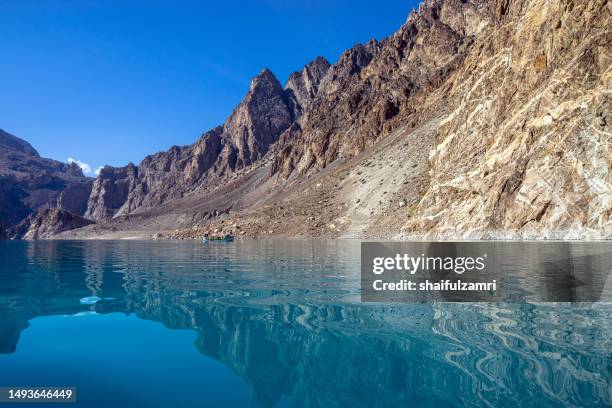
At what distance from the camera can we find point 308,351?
8.16 meters

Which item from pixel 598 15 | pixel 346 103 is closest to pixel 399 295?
pixel 598 15

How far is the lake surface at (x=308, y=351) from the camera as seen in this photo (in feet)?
20.3

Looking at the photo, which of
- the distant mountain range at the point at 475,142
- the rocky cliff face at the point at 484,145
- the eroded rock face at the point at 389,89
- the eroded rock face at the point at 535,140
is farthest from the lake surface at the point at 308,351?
the eroded rock face at the point at 389,89

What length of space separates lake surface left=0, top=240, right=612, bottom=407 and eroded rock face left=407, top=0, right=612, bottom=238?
4334 centimetres

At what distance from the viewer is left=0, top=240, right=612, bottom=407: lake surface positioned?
Answer: 620 cm

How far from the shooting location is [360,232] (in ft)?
269

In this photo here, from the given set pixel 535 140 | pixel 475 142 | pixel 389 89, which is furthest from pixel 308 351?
pixel 389 89

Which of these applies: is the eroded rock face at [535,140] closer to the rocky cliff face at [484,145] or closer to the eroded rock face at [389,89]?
the rocky cliff face at [484,145]

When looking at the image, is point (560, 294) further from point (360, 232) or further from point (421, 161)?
point (421, 161)

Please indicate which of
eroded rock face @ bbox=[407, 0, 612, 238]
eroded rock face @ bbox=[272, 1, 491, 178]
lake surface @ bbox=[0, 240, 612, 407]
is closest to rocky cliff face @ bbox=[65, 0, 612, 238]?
eroded rock face @ bbox=[407, 0, 612, 238]

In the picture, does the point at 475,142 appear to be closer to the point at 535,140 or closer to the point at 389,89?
the point at 535,140

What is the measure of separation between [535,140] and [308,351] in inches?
2260

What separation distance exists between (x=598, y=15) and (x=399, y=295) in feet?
209

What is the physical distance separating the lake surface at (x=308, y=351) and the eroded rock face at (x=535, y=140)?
4334 centimetres
